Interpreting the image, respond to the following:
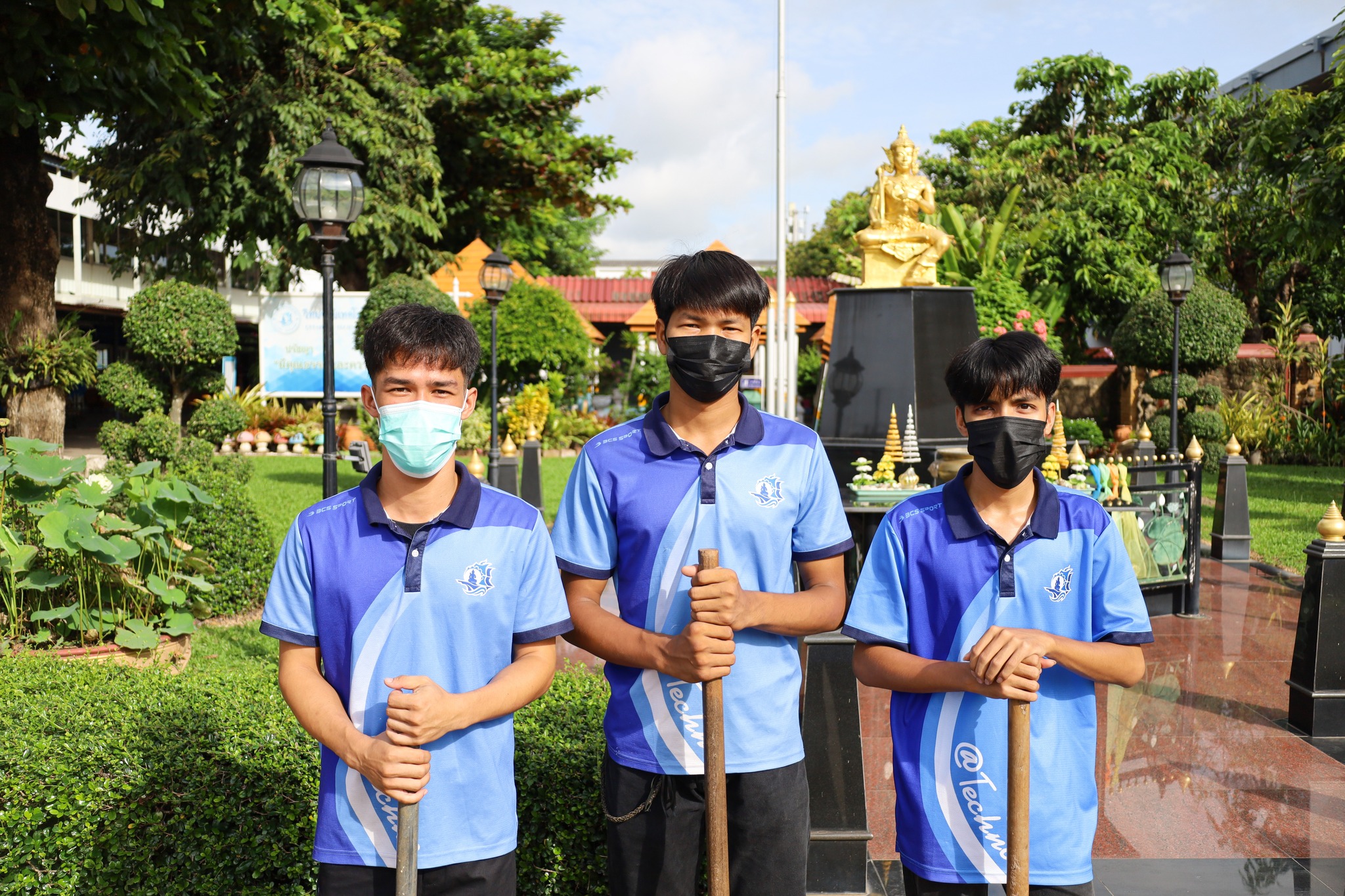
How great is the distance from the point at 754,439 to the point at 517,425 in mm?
16849

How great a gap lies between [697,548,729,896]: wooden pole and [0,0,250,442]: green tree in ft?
23.5

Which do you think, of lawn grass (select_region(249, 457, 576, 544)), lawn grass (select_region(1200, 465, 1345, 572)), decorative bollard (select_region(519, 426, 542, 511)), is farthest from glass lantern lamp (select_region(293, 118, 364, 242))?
lawn grass (select_region(1200, 465, 1345, 572))

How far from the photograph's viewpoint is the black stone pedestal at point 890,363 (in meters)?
8.80

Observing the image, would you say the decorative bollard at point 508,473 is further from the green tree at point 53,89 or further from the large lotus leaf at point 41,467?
the large lotus leaf at point 41,467

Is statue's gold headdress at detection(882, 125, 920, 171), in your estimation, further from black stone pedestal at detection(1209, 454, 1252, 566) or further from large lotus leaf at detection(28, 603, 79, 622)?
large lotus leaf at detection(28, 603, 79, 622)

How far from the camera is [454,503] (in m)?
2.24

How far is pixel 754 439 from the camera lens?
7.91 ft

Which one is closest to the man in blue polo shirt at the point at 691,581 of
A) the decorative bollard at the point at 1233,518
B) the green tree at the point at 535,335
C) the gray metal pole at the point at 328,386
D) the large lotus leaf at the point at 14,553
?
the large lotus leaf at the point at 14,553

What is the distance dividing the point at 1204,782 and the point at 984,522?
336cm

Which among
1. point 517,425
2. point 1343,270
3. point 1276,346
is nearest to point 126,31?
point 517,425

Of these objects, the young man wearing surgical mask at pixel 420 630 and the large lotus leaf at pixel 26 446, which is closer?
the young man wearing surgical mask at pixel 420 630

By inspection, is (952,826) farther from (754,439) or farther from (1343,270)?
(1343,270)

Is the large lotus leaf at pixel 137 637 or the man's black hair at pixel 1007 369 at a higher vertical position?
the man's black hair at pixel 1007 369

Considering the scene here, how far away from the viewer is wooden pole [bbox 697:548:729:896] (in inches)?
83.8
